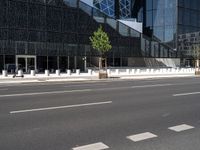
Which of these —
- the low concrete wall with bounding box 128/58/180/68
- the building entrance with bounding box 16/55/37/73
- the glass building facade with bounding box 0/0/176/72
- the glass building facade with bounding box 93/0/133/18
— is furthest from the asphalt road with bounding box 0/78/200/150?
the glass building facade with bounding box 93/0/133/18

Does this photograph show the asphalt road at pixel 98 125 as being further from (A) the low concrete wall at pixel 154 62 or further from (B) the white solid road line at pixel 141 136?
(A) the low concrete wall at pixel 154 62

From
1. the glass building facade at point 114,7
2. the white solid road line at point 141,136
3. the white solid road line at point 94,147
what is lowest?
the white solid road line at point 94,147

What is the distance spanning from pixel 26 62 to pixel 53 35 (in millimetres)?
5436

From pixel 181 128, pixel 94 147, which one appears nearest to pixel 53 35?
pixel 181 128

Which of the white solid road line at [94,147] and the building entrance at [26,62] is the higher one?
the building entrance at [26,62]

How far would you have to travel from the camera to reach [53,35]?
47594 millimetres

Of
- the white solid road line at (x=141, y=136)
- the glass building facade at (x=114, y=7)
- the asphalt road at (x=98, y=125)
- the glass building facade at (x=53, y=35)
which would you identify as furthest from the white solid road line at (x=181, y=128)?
the glass building facade at (x=114, y=7)

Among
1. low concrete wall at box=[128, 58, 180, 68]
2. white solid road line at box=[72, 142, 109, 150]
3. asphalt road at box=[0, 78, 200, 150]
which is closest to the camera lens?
white solid road line at box=[72, 142, 109, 150]

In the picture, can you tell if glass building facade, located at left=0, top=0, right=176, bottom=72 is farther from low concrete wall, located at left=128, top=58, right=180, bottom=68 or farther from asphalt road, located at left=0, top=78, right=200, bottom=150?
asphalt road, located at left=0, top=78, right=200, bottom=150

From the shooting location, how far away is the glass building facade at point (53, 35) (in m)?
44.0

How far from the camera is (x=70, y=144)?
22.2 ft

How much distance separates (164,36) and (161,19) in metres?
3.66

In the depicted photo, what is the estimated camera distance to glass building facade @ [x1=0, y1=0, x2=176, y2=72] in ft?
144

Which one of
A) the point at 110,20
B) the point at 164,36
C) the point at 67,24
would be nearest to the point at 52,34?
the point at 67,24
